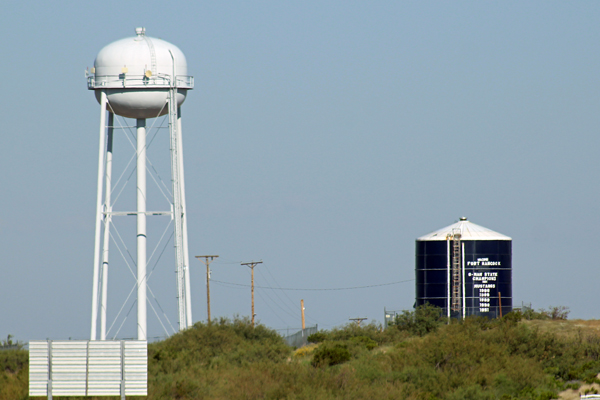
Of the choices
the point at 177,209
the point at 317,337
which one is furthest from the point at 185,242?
the point at 317,337

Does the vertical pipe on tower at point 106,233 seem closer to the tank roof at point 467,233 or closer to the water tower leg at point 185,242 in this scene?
the water tower leg at point 185,242

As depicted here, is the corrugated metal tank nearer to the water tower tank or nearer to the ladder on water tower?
the ladder on water tower

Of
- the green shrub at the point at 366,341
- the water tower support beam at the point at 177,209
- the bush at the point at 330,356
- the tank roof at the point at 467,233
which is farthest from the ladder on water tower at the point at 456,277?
the water tower support beam at the point at 177,209

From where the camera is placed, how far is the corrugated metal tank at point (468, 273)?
2005 inches

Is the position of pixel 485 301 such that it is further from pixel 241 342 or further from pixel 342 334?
pixel 241 342

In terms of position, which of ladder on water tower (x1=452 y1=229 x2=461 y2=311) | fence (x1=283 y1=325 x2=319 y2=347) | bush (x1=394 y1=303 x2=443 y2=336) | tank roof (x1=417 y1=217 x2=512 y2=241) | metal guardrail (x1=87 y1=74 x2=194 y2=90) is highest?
metal guardrail (x1=87 y1=74 x2=194 y2=90)

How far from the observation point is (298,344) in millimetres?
50188

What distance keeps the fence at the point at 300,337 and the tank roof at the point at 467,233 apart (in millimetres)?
7956

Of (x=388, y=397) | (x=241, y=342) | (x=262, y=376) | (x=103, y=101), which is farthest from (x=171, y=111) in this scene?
(x=388, y=397)

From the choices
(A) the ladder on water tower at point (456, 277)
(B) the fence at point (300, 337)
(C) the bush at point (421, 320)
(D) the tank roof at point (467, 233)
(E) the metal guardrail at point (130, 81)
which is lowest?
(B) the fence at point (300, 337)

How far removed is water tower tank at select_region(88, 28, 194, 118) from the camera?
40250mm

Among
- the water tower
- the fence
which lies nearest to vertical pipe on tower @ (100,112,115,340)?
the water tower

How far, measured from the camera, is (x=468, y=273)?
51.0 meters

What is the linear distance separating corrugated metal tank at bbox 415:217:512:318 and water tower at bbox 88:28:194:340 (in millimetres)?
15862
